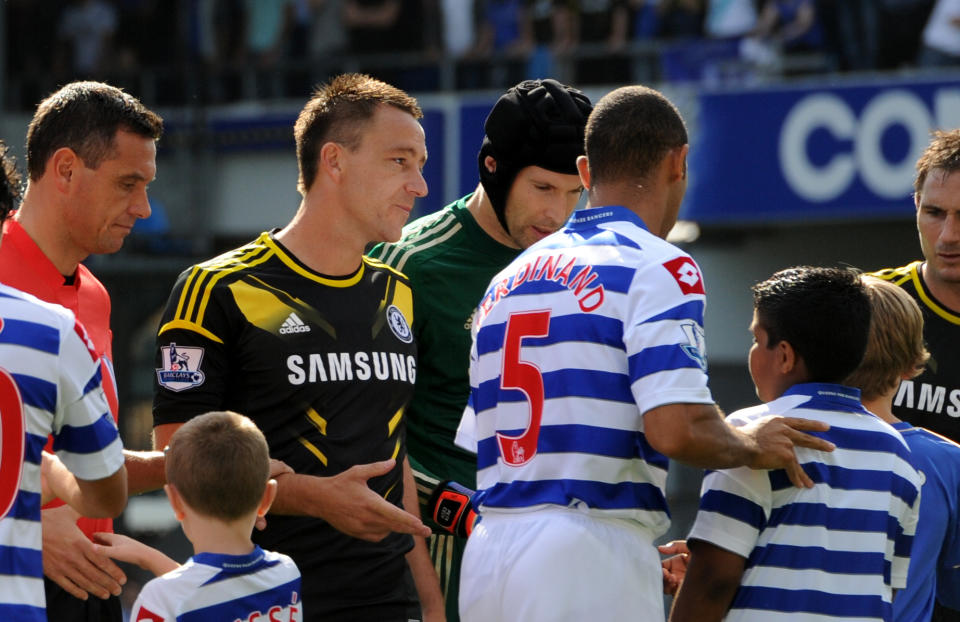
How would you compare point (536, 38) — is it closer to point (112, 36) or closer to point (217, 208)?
point (217, 208)

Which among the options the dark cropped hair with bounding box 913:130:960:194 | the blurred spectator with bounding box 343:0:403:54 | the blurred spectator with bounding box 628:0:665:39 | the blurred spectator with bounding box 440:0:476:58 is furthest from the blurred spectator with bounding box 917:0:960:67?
the dark cropped hair with bounding box 913:130:960:194

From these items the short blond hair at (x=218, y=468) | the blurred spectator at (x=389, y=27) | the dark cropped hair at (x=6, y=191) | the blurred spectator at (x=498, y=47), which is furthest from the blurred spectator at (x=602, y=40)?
the dark cropped hair at (x=6, y=191)

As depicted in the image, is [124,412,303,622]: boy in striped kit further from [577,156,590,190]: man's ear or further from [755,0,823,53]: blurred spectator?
[755,0,823,53]: blurred spectator

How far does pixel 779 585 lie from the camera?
10.4 feet

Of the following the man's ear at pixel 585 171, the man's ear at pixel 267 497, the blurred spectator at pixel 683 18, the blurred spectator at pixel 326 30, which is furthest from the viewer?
the blurred spectator at pixel 326 30

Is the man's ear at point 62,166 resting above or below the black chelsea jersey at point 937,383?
above

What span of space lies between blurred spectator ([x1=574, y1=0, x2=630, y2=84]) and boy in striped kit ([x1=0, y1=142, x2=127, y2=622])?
10.5 metres

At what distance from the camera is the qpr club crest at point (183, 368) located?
141 inches

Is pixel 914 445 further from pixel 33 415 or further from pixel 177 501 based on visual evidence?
pixel 33 415

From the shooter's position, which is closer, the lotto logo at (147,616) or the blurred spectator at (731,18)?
the lotto logo at (147,616)

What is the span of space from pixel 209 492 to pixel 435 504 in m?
1.02

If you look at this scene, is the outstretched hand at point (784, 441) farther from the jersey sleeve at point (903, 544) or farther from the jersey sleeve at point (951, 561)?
the jersey sleeve at point (951, 561)

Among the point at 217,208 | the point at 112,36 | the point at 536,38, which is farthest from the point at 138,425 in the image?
the point at 536,38

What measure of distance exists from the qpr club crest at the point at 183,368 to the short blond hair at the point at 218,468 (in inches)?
15.0
